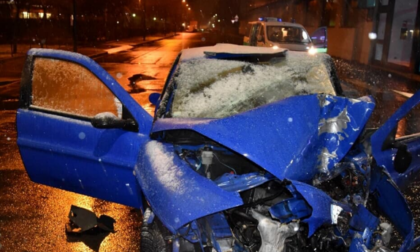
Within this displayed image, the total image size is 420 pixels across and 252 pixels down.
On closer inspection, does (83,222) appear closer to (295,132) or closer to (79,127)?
(79,127)

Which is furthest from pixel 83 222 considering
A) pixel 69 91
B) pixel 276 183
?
pixel 276 183

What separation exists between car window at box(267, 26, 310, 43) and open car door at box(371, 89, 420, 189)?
39.2ft

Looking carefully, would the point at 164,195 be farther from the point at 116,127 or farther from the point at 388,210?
the point at 388,210

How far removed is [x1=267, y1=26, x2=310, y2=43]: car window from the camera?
1525 centimetres

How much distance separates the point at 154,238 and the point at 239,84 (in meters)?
1.61

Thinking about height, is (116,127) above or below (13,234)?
above

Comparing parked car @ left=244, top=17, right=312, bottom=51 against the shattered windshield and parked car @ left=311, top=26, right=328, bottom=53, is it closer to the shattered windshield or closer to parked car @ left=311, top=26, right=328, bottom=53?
parked car @ left=311, top=26, right=328, bottom=53

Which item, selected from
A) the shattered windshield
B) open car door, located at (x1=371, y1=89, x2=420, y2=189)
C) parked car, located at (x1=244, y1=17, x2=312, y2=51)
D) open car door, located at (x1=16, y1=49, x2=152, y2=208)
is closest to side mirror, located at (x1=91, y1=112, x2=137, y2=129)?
open car door, located at (x1=16, y1=49, x2=152, y2=208)

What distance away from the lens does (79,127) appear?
11.6 feet

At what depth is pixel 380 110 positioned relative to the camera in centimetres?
989

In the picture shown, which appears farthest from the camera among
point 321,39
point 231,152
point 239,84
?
point 321,39

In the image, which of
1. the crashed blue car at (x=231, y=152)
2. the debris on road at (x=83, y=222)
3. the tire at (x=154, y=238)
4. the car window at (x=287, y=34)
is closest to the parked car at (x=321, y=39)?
the car window at (x=287, y=34)

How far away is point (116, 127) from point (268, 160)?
1355 mm

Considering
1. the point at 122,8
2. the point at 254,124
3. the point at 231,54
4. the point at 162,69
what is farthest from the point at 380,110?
the point at 122,8
